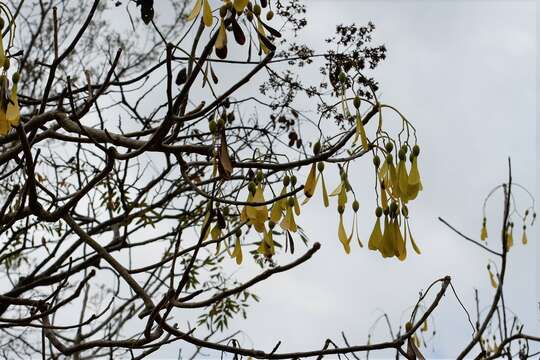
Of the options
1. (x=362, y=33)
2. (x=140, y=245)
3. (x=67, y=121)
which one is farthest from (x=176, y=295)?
(x=140, y=245)

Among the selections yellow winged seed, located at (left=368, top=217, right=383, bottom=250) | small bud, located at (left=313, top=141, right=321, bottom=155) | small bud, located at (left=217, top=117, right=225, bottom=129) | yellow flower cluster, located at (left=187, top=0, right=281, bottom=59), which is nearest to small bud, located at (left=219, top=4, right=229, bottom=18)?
yellow flower cluster, located at (left=187, top=0, right=281, bottom=59)

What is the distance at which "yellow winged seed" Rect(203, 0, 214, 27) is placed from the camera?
1528 millimetres

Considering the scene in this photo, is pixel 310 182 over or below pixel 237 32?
below

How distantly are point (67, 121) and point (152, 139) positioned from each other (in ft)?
1.21

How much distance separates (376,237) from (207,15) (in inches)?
23.9

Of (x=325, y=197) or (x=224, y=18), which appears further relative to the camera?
(x=325, y=197)

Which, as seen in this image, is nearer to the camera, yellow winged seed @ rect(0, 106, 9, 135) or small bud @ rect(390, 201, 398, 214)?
yellow winged seed @ rect(0, 106, 9, 135)

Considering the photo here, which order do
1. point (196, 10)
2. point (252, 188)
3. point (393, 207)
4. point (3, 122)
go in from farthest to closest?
point (252, 188) → point (393, 207) → point (196, 10) → point (3, 122)

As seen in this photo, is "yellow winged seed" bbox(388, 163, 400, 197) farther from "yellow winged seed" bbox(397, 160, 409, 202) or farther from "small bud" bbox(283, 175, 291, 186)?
"small bud" bbox(283, 175, 291, 186)

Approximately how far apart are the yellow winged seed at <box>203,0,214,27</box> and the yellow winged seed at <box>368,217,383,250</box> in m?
0.57

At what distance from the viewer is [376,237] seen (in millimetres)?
1703

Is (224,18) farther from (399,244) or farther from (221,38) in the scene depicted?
(399,244)

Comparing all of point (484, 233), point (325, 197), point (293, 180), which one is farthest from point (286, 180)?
point (484, 233)

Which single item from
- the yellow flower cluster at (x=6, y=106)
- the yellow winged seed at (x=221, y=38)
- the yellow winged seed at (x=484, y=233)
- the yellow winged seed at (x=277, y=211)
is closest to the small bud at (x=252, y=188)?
the yellow winged seed at (x=277, y=211)
